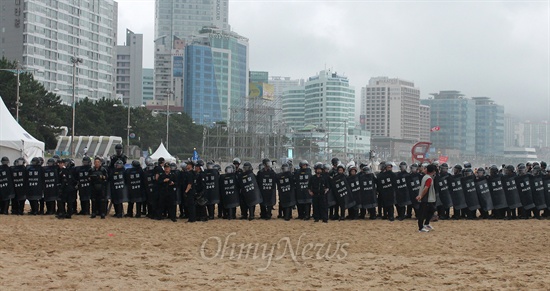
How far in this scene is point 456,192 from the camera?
76.3 feet

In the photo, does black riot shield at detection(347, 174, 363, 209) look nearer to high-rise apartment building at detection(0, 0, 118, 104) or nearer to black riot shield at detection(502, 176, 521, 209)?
black riot shield at detection(502, 176, 521, 209)

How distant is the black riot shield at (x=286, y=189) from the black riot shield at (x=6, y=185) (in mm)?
7569

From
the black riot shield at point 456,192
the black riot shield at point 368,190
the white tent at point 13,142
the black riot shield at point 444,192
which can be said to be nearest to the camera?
the black riot shield at point 368,190

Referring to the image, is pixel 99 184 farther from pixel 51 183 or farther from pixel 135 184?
pixel 51 183

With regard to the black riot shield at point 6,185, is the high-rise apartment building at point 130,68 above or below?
above

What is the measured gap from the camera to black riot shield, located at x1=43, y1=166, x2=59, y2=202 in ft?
74.0

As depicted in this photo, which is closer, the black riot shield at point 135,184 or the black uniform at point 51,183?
the black riot shield at point 135,184

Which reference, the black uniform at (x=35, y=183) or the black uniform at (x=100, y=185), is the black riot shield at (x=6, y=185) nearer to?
the black uniform at (x=35, y=183)

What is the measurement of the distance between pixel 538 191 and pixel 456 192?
2686 mm

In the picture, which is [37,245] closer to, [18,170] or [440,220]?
[18,170]

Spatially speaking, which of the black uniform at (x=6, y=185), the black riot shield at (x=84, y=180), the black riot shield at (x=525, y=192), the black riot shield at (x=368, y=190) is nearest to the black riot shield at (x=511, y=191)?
the black riot shield at (x=525, y=192)

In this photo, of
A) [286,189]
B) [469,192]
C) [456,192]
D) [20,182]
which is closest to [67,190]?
[20,182]

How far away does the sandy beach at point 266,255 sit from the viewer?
38.9ft
